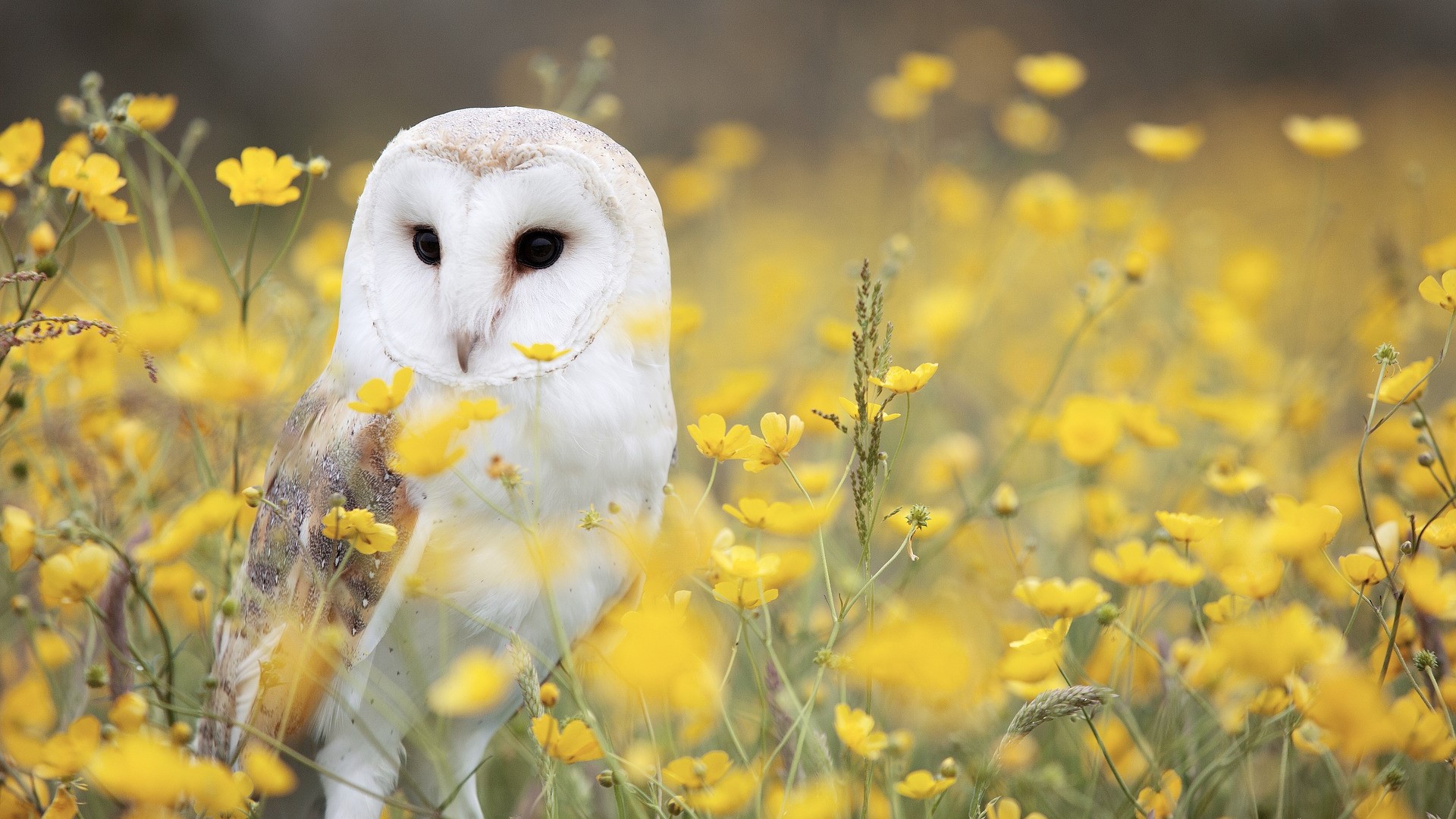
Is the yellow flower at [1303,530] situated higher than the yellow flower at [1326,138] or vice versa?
the yellow flower at [1326,138]

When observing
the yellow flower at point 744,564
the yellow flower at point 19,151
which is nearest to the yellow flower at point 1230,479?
the yellow flower at point 744,564

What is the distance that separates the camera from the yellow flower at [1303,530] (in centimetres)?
68

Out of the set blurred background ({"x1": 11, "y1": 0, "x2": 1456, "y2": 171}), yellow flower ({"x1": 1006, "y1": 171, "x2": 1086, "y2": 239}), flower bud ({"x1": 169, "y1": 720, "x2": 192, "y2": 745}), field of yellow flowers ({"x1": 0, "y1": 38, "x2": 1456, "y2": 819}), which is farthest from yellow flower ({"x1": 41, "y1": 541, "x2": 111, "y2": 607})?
blurred background ({"x1": 11, "y1": 0, "x2": 1456, "y2": 171})

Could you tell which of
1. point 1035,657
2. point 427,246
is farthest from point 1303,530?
point 427,246

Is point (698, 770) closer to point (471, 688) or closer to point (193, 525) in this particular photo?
point (471, 688)

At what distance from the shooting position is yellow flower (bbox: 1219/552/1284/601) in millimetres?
747

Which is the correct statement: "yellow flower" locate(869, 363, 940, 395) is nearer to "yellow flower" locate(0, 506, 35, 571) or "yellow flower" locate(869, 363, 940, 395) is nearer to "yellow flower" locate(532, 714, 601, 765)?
"yellow flower" locate(532, 714, 601, 765)

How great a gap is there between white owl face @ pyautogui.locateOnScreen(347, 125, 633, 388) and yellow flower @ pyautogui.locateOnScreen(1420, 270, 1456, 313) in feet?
1.95

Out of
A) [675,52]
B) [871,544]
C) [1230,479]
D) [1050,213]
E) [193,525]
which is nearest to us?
[193,525]

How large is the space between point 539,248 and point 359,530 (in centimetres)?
26

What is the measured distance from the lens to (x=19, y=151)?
0.86 m

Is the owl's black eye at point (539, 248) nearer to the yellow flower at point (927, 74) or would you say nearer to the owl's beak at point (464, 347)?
the owl's beak at point (464, 347)

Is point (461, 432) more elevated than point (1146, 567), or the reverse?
point (461, 432)

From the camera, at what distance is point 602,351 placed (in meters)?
0.85
